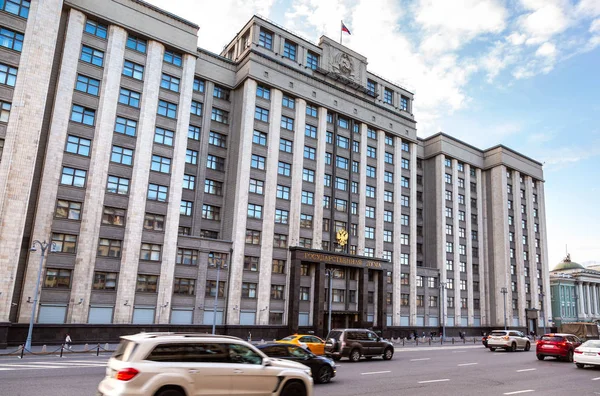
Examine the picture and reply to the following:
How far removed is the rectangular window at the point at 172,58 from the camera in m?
46.0

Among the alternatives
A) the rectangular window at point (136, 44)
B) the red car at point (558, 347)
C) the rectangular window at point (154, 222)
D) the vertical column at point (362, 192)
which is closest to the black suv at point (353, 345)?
the red car at point (558, 347)

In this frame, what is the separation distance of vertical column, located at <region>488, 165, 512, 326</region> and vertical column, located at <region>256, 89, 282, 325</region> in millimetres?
42143

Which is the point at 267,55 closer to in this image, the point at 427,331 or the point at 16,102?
the point at 16,102

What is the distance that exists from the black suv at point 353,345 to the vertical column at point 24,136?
25.1 m

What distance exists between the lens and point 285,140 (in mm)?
52625

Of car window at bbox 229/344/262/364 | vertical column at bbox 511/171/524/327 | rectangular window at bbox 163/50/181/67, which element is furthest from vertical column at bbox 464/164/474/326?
car window at bbox 229/344/262/364

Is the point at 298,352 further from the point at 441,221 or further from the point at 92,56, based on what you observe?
the point at 441,221

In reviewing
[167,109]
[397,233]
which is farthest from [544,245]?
[167,109]

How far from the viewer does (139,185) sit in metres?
41.5

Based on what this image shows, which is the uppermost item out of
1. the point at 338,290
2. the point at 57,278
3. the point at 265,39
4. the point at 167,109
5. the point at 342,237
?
the point at 265,39

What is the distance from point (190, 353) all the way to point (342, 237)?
1798 inches

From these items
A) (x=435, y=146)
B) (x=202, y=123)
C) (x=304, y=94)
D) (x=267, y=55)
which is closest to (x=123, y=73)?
(x=202, y=123)

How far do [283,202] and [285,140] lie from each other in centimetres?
787

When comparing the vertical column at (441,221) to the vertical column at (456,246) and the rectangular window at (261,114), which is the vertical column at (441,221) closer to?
the vertical column at (456,246)
